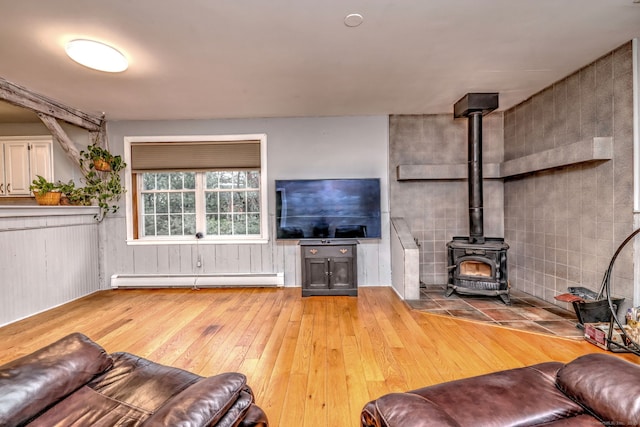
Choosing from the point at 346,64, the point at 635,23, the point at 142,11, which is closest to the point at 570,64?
the point at 635,23

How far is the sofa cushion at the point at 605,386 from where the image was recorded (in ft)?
3.40

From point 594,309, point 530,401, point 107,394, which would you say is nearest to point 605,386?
point 530,401

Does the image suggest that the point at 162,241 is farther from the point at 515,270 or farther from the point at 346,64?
the point at 515,270

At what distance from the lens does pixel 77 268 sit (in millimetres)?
4090

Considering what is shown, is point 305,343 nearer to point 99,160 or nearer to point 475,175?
point 475,175

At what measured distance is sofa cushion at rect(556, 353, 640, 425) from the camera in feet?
3.40

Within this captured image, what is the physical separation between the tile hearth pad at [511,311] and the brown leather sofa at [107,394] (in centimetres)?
274

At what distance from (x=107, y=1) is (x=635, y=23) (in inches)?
151

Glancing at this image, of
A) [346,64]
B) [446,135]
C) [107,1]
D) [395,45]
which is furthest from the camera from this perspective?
[446,135]

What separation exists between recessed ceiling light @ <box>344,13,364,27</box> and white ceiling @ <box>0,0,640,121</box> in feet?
0.12

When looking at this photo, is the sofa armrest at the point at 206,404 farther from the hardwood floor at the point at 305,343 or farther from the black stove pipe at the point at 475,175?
the black stove pipe at the point at 475,175

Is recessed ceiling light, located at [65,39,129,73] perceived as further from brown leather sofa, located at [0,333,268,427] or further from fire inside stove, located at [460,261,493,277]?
fire inside stove, located at [460,261,493,277]

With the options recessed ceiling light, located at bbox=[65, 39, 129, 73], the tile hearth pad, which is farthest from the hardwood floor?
recessed ceiling light, located at bbox=[65, 39, 129, 73]

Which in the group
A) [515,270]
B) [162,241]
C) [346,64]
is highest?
[346,64]
